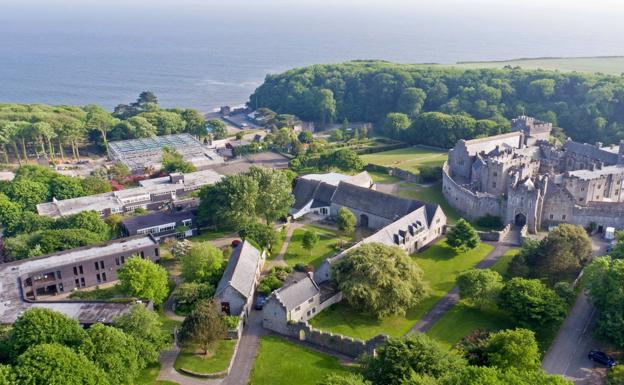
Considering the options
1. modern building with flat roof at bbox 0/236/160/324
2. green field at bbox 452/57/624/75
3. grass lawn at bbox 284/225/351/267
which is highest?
green field at bbox 452/57/624/75

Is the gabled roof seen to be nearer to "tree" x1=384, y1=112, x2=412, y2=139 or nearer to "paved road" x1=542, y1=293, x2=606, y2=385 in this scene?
"paved road" x1=542, y1=293, x2=606, y2=385

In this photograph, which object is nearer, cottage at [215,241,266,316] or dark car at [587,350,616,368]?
dark car at [587,350,616,368]

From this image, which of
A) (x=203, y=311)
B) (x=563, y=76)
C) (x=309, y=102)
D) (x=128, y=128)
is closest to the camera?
(x=203, y=311)

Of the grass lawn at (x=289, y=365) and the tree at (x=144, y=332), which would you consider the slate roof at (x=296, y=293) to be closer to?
the grass lawn at (x=289, y=365)

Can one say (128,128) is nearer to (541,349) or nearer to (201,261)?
(201,261)

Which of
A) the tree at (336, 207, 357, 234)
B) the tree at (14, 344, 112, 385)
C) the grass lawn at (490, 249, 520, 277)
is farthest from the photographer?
the tree at (336, 207, 357, 234)

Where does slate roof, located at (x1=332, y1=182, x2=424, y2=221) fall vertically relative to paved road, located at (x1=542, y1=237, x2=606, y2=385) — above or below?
above

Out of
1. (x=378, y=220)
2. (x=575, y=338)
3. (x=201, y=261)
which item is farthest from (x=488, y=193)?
(x=201, y=261)

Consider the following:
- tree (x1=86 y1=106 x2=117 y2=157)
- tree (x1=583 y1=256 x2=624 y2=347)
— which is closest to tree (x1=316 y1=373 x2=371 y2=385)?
tree (x1=583 y1=256 x2=624 y2=347)
